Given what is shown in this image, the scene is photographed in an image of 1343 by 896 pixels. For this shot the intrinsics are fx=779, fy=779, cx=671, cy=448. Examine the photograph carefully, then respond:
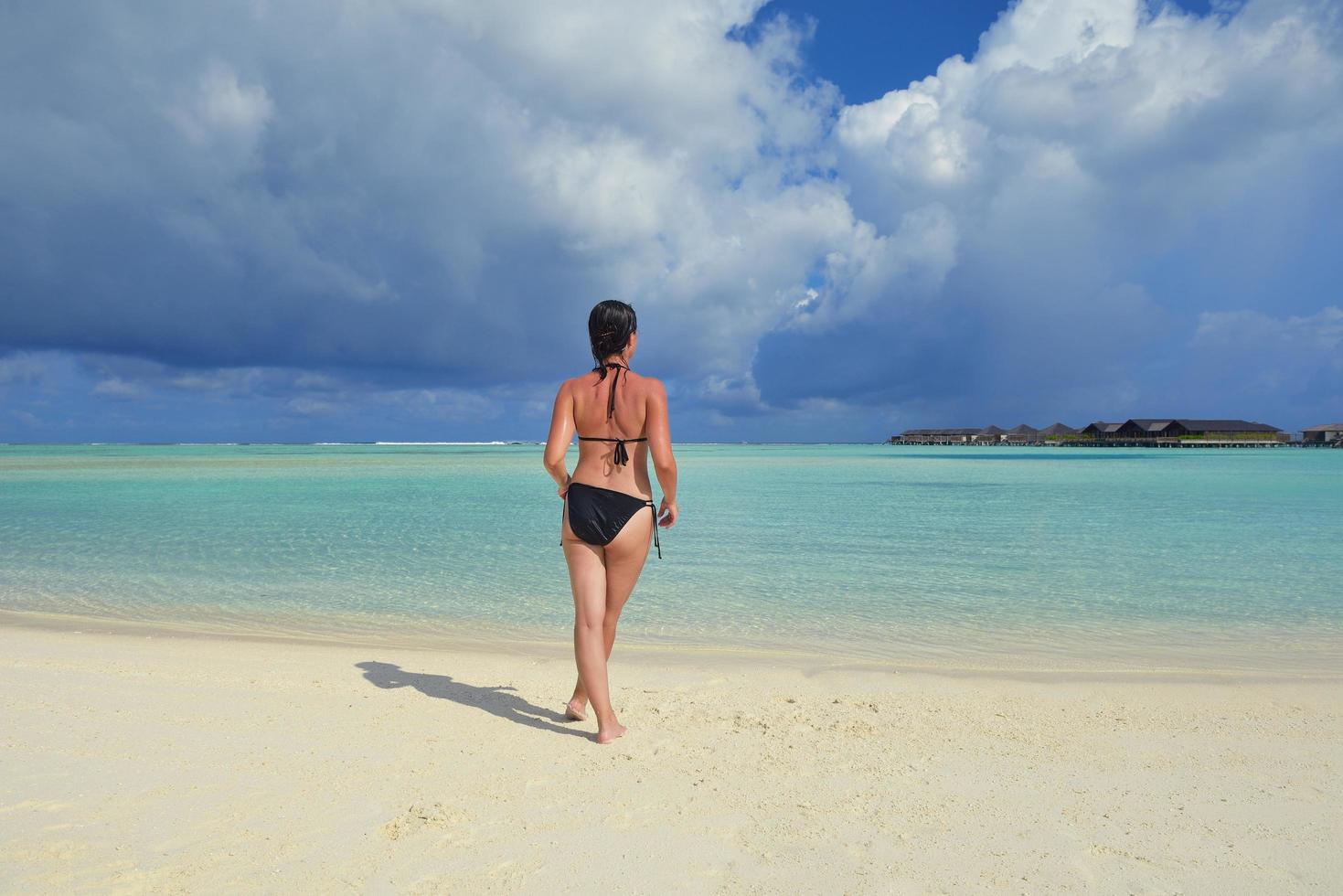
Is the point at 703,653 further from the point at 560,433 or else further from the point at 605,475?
the point at 560,433

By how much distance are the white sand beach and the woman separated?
79 centimetres

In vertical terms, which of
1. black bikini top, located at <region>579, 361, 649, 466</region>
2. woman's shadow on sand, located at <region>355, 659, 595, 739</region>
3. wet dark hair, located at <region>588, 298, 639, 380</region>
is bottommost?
woman's shadow on sand, located at <region>355, 659, 595, 739</region>

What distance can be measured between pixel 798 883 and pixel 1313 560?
17434mm

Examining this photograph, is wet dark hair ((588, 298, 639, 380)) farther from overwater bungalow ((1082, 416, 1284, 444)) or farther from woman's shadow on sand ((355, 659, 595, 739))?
overwater bungalow ((1082, 416, 1284, 444))

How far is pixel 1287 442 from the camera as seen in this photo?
159000 mm

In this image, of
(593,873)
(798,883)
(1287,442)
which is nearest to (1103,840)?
→ (798,883)

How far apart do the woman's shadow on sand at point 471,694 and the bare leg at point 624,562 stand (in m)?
0.54

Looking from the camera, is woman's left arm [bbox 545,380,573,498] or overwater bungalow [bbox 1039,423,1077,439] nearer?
woman's left arm [bbox 545,380,573,498]

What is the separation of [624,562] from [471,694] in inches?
84.3

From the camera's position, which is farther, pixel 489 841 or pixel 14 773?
pixel 14 773

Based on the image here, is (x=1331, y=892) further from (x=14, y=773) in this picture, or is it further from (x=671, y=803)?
(x=14, y=773)

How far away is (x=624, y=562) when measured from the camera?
16.3ft

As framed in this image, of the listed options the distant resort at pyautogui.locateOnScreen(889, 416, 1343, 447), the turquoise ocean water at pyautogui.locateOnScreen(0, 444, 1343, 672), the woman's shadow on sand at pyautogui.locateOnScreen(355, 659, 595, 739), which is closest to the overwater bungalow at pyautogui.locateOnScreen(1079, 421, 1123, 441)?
the distant resort at pyautogui.locateOnScreen(889, 416, 1343, 447)

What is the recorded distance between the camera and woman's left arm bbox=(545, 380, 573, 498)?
4781 millimetres
